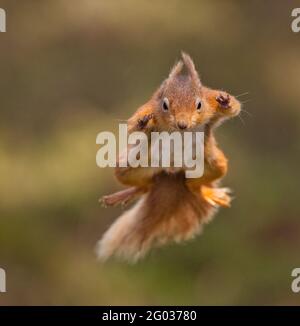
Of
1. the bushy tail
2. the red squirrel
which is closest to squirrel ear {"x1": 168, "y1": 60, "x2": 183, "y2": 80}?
the red squirrel

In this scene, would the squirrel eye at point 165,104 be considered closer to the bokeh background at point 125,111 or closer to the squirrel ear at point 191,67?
the squirrel ear at point 191,67

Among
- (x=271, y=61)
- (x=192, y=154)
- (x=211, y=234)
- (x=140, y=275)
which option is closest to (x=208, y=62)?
(x=271, y=61)

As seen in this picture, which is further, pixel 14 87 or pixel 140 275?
pixel 14 87

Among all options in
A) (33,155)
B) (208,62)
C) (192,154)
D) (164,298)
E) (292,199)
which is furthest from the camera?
(292,199)

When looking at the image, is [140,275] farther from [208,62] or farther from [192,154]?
[192,154]

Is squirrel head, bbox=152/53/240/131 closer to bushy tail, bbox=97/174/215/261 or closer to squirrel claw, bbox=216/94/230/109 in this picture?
squirrel claw, bbox=216/94/230/109

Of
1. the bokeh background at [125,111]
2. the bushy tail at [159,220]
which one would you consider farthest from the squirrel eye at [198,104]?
the bokeh background at [125,111]

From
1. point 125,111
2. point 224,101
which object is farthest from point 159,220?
point 125,111
